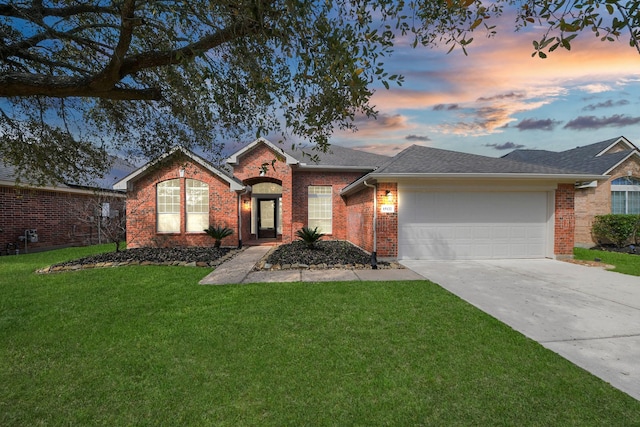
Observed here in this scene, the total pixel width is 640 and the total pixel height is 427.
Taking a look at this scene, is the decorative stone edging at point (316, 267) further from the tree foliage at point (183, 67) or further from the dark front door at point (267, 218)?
the dark front door at point (267, 218)

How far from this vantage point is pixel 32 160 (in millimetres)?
5660

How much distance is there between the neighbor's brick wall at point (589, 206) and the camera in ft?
46.3

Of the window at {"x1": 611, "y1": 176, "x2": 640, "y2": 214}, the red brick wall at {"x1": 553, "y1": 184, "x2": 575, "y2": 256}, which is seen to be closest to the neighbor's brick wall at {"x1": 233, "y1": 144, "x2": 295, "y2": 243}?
the red brick wall at {"x1": 553, "y1": 184, "x2": 575, "y2": 256}

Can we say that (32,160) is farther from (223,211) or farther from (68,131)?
(223,211)

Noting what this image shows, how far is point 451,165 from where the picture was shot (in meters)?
10.2

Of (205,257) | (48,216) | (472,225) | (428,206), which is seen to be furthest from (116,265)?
(472,225)

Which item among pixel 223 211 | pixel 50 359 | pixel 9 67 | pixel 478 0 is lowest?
pixel 50 359

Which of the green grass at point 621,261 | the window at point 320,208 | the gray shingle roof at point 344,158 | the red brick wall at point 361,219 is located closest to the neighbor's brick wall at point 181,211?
the window at point 320,208

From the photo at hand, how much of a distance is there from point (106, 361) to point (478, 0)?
23.2ft

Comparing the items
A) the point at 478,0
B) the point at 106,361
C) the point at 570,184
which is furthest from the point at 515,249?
the point at 106,361

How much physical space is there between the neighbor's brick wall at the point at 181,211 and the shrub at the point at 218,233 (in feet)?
1.07

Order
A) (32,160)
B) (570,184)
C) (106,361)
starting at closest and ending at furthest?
(106,361), (32,160), (570,184)

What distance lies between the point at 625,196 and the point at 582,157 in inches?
137

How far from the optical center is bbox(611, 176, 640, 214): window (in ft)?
47.7
